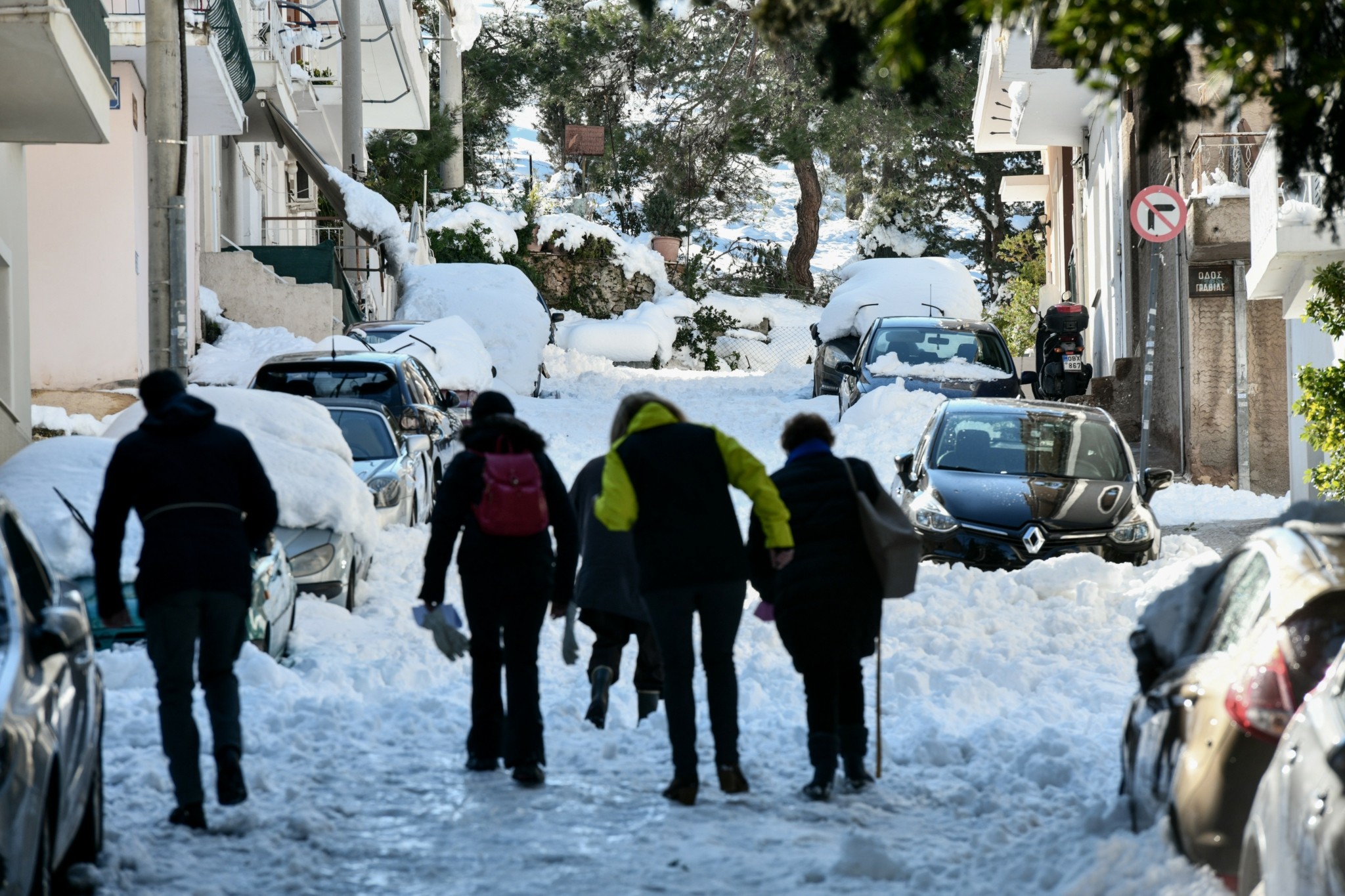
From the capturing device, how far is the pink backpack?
753 cm

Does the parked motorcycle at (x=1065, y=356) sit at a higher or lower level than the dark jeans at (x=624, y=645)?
higher

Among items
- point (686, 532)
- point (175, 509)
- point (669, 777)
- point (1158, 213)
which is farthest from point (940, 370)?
point (175, 509)

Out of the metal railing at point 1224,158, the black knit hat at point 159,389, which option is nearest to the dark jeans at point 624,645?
the black knit hat at point 159,389

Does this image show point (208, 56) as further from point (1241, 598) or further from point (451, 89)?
point (451, 89)

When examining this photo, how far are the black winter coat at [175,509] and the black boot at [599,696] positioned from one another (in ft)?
8.00

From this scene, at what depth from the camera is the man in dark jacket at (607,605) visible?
8867mm

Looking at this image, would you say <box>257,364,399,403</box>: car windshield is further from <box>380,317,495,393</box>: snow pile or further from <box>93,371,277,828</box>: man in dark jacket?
<box>93,371,277,828</box>: man in dark jacket

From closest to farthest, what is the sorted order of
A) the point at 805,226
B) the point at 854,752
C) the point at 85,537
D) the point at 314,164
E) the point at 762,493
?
the point at 762,493 < the point at 854,752 < the point at 85,537 < the point at 314,164 < the point at 805,226

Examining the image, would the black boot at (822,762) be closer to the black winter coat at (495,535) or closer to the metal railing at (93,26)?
the black winter coat at (495,535)

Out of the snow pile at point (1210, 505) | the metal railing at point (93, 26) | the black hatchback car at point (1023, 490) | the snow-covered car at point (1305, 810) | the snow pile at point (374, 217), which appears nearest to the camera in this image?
the snow-covered car at point (1305, 810)

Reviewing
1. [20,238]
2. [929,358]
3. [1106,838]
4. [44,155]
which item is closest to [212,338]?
[44,155]

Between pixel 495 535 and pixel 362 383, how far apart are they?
1007 centimetres

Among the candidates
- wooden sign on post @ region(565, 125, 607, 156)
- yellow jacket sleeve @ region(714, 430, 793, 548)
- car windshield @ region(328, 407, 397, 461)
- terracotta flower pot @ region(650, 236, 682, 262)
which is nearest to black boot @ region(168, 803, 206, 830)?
yellow jacket sleeve @ region(714, 430, 793, 548)

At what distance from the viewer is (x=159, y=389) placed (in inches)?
274
